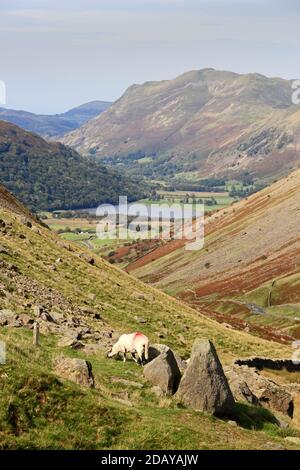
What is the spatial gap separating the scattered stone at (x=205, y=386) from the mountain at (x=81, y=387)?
2.49 ft

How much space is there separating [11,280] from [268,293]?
386 ft

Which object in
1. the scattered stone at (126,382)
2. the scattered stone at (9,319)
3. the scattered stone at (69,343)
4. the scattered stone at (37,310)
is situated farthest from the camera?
the scattered stone at (37,310)

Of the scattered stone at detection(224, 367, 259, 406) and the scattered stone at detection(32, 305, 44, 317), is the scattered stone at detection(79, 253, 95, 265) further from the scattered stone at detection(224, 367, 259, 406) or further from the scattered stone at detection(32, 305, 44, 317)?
the scattered stone at detection(224, 367, 259, 406)

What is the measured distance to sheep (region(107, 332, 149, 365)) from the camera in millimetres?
32438

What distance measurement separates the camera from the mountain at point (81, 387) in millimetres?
21328

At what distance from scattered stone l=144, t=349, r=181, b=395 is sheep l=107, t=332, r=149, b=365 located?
7.85 feet

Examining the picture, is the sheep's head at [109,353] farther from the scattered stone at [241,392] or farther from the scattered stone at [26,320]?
the scattered stone at [241,392]

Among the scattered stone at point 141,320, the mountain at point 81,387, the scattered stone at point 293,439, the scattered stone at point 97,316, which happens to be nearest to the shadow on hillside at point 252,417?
the mountain at point 81,387

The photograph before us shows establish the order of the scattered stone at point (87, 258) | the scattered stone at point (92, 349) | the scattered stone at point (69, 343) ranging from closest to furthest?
the scattered stone at point (69, 343) → the scattered stone at point (92, 349) → the scattered stone at point (87, 258)

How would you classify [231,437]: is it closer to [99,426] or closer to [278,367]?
[99,426]

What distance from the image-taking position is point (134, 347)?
107 ft

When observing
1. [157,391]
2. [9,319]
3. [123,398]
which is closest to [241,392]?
[157,391]

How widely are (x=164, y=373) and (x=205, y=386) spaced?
2377mm
